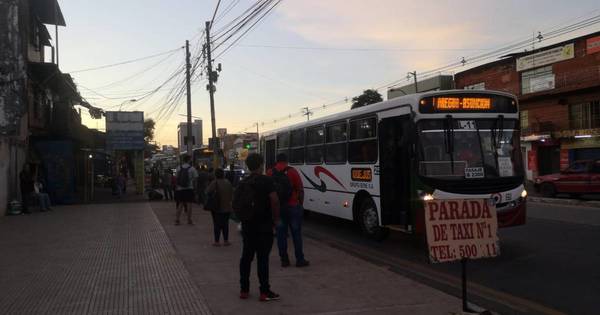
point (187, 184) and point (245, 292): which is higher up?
point (187, 184)

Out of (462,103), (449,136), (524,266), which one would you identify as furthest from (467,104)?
(524,266)

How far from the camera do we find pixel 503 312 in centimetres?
601

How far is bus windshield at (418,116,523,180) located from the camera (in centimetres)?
931

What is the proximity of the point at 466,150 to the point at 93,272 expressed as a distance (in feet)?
21.2

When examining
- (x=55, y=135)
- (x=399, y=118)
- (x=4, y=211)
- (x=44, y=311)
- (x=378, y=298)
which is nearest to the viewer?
(x=44, y=311)

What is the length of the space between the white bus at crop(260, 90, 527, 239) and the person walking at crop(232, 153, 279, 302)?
12.6 ft

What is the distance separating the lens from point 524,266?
27.6ft

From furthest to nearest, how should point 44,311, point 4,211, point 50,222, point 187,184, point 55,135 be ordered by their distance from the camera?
point 55,135, point 4,211, point 50,222, point 187,184, point 44,311

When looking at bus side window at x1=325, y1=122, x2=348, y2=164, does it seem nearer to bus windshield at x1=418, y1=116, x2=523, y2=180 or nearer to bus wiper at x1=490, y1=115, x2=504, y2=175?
bus windshield at x1=418, y1=116, x2=523, y2=180

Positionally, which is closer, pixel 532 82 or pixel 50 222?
pixel 50 222

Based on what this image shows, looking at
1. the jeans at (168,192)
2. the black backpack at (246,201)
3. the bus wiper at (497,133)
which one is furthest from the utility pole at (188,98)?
the black backpack at (246,201)

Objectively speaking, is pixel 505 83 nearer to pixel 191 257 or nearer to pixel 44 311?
pixel 191 257

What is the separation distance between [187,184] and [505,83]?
30.3 m

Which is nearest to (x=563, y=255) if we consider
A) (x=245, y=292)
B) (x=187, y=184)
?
(x=245, y=292)
